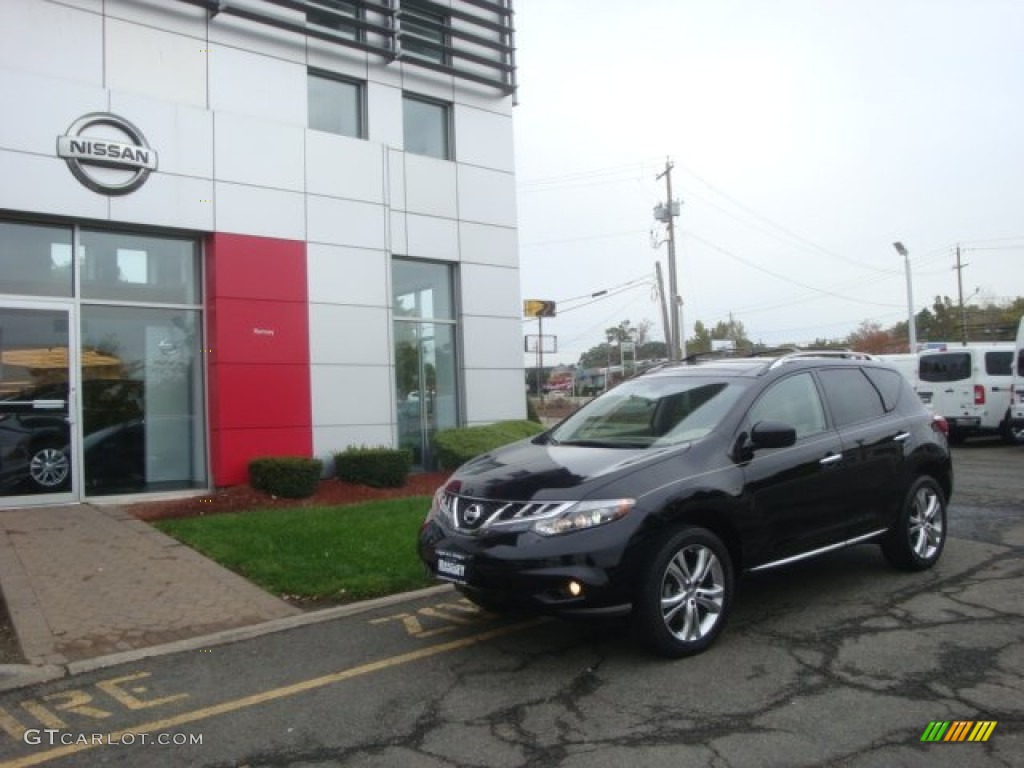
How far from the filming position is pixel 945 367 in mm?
18703

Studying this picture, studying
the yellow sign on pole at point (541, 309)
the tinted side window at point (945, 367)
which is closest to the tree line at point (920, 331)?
the yellow sign on pole at point (541, 309)

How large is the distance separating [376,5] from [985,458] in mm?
13440

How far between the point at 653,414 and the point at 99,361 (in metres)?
8.37

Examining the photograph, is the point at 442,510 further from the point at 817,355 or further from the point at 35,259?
the point at 35,259

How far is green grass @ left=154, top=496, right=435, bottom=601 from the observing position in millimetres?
6611

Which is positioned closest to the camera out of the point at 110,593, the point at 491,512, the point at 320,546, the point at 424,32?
the point at 491,512

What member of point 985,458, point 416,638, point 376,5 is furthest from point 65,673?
point 985,458

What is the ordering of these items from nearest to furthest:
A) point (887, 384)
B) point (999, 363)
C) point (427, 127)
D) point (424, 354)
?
point (887, 384)
point (424, 354)
point (427, 127)
point (999, 363)

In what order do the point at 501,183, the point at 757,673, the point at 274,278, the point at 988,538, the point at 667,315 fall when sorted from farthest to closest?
the point at 667,315 → the point at 501,183 → the point at 274,278 → the point at 988,538 → the point at 757,673

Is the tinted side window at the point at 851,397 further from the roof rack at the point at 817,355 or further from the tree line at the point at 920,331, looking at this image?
the tree line at the point at 920,331

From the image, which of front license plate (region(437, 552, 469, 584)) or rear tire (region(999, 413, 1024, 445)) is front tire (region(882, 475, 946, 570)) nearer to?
front license plate (region(437, 552, 469, 584))

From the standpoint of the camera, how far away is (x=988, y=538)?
784cm

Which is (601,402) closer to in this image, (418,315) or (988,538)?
(988,538)

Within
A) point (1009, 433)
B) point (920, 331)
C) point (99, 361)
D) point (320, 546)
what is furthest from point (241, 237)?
point (920, 331)
